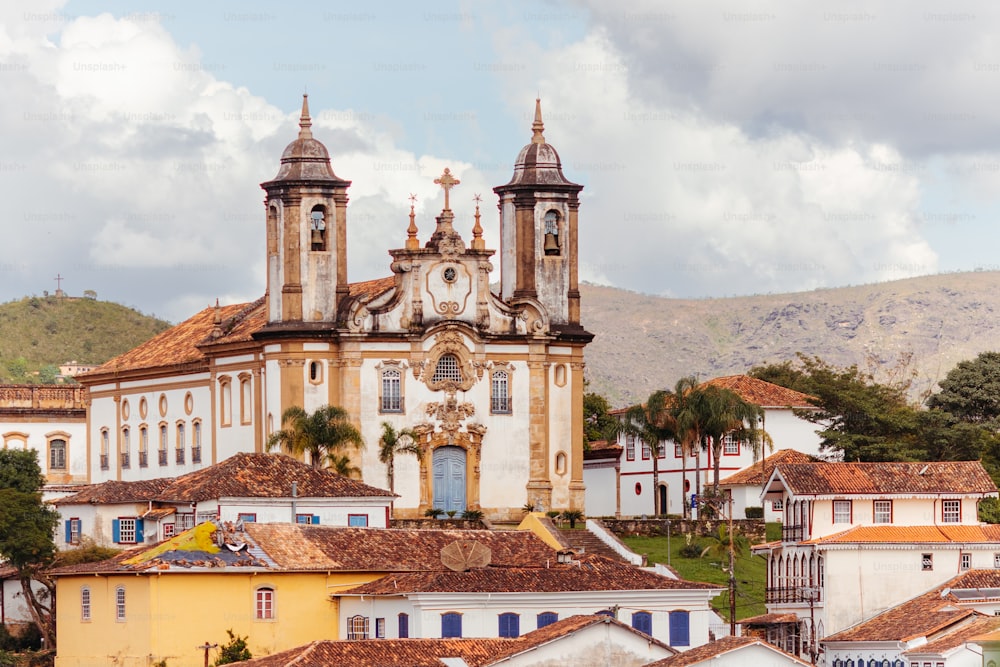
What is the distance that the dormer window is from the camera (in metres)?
97.2

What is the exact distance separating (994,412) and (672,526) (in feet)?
67.8

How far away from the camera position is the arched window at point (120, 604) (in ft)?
242

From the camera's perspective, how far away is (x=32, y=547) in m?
84.8

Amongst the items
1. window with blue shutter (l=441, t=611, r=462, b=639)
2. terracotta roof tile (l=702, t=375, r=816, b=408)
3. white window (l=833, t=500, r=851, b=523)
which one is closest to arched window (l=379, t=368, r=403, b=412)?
terracotta roof tile (l=702, t=375, r=816, b=408)

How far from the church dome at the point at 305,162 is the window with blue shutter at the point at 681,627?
28604 millimetres

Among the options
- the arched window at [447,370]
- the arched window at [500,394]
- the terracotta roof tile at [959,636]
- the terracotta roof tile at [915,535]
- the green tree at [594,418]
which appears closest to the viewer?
the terracotta roof tile at [959,636]

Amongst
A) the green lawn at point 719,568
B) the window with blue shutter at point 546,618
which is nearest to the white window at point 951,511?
the green lawn at point 719,568

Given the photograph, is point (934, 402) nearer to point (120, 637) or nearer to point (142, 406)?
point (142, 406)

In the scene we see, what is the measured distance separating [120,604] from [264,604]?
13.6 feet

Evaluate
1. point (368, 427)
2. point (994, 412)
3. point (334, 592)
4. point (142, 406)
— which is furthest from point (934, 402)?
point (334, 592)

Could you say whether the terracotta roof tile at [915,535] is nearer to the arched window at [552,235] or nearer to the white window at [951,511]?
the white window at [951,511]

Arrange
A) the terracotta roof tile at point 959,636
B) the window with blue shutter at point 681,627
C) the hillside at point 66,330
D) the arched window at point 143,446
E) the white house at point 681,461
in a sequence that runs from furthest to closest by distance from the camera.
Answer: the hillside at point 66,330 < the arched window at point 143,446 < the white house at point 681,461 < the window with blue shutter at point 681,627 < the terracotta roof tile at point 959,636

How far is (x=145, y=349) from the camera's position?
113m

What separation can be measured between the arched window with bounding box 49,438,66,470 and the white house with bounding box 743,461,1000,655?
4222cm
